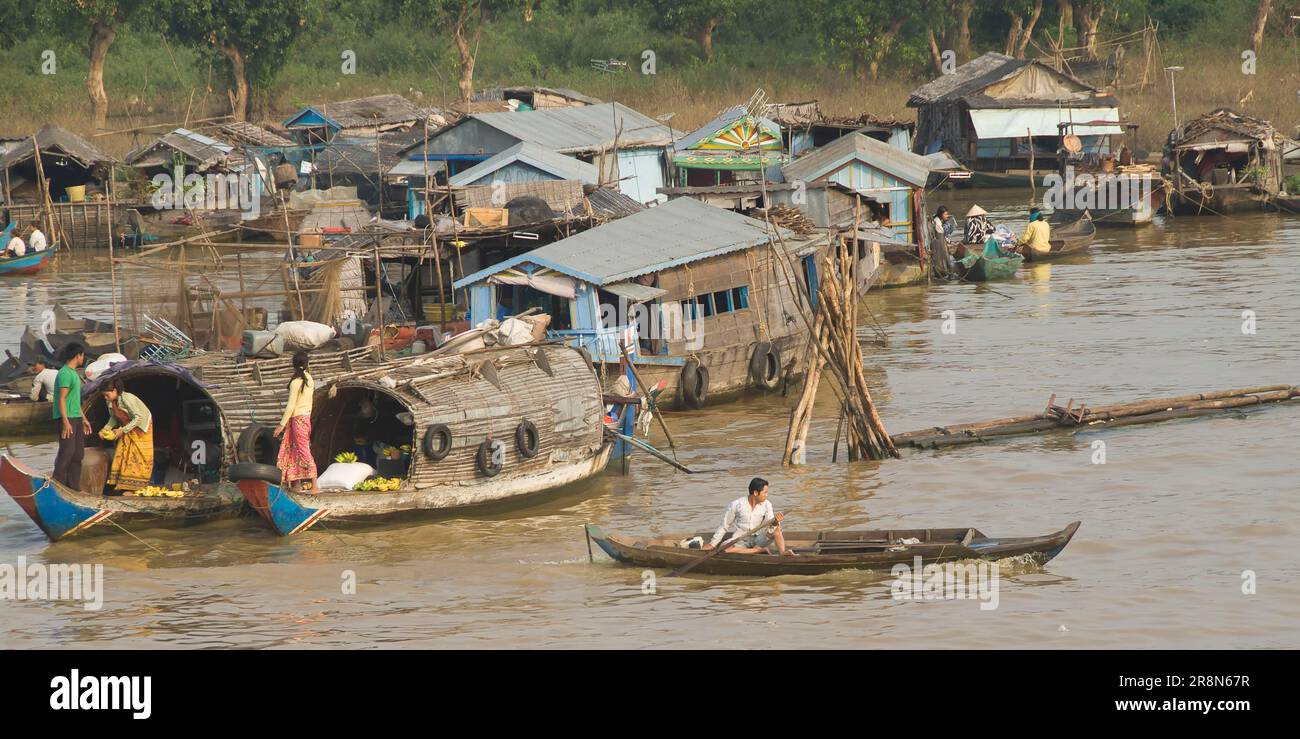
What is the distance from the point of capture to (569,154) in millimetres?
29188

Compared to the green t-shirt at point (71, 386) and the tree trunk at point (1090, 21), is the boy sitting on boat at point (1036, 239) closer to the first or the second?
the tree trunk at point (1090, 21)

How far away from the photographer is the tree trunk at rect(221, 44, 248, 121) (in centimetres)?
4359

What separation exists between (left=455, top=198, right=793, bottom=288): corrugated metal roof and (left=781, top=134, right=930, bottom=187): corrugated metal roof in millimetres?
6620

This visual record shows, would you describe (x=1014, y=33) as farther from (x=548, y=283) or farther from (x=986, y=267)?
(x=548, y=283)

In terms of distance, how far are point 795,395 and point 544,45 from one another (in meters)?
34.0

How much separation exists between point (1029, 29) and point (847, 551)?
37.9 m

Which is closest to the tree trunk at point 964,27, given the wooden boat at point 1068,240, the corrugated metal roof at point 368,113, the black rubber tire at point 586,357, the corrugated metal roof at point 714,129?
the wooden boat at point 1068,240

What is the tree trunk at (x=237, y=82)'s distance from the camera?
43.6 meters

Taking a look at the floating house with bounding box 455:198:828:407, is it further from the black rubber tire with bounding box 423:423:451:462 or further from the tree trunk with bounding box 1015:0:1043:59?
the tree trunk with bounding box 1015:0:1043:59

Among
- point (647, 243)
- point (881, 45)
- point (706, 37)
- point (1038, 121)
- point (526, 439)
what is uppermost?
point (706, 37)

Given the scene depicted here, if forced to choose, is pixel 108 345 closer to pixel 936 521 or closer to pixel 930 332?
pixel 936 521

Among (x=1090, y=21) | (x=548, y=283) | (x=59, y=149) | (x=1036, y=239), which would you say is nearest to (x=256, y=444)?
(x=548, y=283)

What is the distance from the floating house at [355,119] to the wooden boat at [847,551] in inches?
1058

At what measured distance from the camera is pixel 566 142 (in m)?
29.6
